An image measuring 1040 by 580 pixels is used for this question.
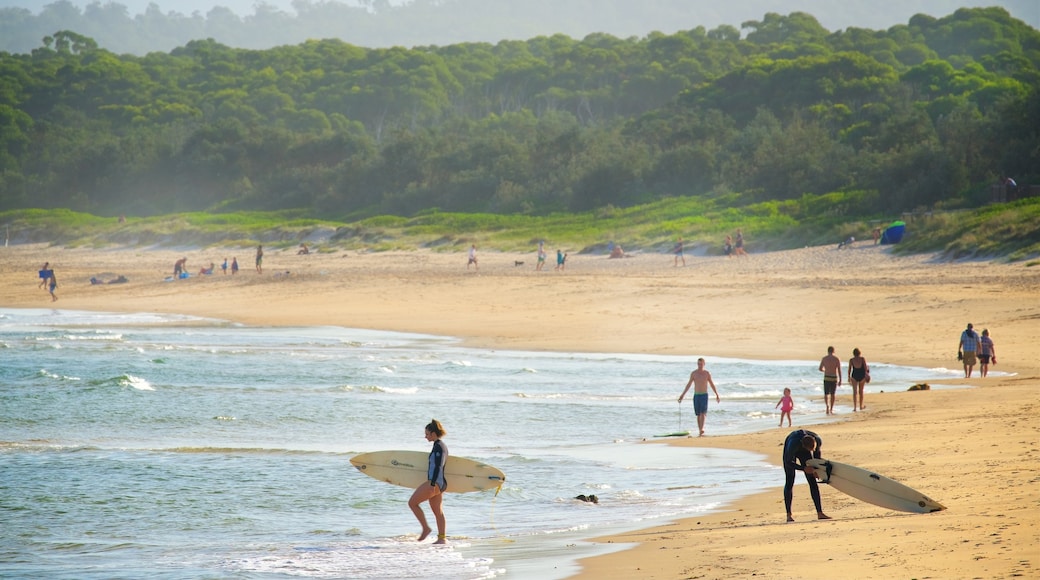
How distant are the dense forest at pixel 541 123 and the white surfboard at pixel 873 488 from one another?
3559cm

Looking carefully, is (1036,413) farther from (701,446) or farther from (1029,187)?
(1029,187)

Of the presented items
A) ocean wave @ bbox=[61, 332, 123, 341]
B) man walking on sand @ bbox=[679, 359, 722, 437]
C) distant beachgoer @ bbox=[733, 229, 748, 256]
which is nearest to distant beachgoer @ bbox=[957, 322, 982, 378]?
man walking on sand @ bbox=[679, 359, 722, 437]

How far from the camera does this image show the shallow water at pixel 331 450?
33.6ft

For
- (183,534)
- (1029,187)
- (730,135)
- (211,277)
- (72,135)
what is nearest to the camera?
(183,534)

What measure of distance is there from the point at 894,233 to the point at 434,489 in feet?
100

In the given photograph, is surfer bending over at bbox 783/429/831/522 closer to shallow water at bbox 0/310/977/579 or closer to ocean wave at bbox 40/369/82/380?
shallow water at bbox 0/310/977/579

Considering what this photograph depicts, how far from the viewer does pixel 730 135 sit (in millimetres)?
62344

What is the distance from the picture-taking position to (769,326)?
90.6ft

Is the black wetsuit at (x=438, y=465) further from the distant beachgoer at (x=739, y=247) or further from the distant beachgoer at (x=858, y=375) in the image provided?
the distant beachgoer at (x=739, y=247)

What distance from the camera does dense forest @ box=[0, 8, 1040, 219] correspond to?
5162 cm

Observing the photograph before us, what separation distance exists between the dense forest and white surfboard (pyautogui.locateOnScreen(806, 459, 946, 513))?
117 feet

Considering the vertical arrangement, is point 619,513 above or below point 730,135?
below

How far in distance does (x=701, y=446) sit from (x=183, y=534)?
6.92 metres

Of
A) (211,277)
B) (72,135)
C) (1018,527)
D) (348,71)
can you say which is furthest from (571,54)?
(1018,527)
